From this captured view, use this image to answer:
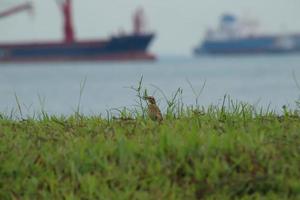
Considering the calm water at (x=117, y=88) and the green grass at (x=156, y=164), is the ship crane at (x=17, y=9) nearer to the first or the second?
the calm water at (x=117, y=88)

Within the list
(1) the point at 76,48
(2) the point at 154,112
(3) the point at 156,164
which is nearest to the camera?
(3) the point at 156,164

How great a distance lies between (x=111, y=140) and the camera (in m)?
4.31

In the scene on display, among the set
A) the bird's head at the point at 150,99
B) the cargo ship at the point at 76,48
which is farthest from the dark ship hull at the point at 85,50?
the bird's head at the point at 150,99

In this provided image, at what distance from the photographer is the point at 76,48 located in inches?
2640

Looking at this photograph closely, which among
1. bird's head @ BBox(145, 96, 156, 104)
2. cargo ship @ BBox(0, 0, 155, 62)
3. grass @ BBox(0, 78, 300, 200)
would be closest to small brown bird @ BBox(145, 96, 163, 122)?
bird's head @ BBox(145, 96, 156, 104)

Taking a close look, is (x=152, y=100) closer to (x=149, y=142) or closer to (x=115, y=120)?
(x=115, y=120)

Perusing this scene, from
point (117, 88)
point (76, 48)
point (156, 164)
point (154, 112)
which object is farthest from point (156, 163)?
point (76, 48)

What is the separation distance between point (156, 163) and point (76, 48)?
2501 inches

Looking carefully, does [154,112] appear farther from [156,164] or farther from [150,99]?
Result: [156,164]

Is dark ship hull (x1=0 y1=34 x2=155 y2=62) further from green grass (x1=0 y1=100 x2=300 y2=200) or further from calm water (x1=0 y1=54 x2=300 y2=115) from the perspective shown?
green grass (x1=0 y1=100 x2=300 y2=200)

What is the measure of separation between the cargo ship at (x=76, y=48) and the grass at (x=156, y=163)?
60.0 m

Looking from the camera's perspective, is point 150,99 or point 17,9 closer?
point 150,99

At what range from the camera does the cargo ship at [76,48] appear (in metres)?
65.1

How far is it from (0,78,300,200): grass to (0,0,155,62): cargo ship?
60.0m
